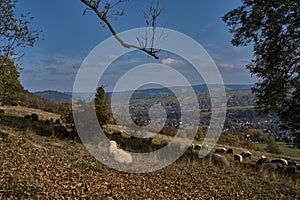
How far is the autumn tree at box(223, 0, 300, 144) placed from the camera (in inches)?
535

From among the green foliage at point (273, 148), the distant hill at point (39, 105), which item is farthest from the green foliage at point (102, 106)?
the green foliage at point (273, 148)

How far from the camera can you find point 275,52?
1414cm

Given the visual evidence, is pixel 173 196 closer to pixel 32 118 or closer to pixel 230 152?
pixel 230 152

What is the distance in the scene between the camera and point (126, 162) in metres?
11.0

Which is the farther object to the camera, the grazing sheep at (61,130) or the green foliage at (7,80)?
the grazing sheep at (61,130)

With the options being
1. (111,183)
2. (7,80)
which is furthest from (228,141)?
(111,183)

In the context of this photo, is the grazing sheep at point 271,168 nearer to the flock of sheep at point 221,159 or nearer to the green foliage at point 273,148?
the flock of sheep at point 221,159

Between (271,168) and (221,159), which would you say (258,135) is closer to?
(271,168)

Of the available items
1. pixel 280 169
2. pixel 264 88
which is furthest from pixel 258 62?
pixel 280 169

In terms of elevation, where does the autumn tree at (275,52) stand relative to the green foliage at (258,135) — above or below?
above

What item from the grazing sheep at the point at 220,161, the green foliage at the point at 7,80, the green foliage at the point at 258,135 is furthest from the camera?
the green foliage at the point at 258,135

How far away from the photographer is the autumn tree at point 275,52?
44.6ft

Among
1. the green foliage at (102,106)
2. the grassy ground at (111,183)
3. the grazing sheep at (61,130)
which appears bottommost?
the grassy ground at (111,183)

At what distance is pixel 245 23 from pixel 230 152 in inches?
474
